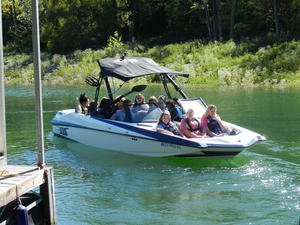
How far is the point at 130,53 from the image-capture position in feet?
150

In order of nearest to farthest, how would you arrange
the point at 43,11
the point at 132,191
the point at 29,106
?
the point at 132,191 → the point at 29,106 → the point at 43,11

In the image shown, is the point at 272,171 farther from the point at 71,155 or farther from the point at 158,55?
the point at 158,55

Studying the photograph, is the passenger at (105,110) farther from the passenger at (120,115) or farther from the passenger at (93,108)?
the passenger at (120,115)

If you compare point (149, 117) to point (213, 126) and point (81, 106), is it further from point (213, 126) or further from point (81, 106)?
point (81, 106)

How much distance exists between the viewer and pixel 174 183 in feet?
37.8

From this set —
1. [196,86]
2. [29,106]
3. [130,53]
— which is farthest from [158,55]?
[29,106]

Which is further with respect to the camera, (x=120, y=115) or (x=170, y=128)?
(x=120, y=115)

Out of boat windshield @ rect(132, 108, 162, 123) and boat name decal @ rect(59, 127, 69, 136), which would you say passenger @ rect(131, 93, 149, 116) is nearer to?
boat windshield @ rect(132, 108, 162, 123)

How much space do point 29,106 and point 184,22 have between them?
105 feet

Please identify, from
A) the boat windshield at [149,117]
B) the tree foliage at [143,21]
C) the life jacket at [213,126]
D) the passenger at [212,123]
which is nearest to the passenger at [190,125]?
the passenger at [212,123]

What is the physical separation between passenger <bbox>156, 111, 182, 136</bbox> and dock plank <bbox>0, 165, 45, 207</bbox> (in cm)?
551

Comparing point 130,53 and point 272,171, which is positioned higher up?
point 130,53

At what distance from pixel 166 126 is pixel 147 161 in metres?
1.02

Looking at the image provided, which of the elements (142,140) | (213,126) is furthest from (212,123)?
(142,140)
